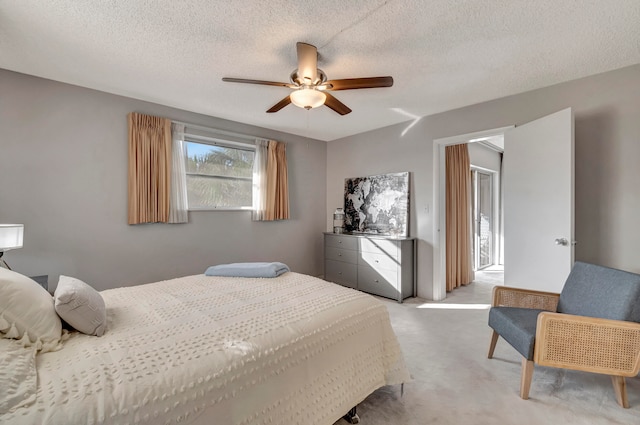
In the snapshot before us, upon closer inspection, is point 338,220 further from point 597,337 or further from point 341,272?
point 597,337

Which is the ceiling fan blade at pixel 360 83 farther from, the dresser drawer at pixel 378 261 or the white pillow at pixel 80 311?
the dresser drawer at pixel 378 261

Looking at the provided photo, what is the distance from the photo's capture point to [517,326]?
1.95m

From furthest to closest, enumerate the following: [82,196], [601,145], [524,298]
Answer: [82,196]
[601,145]
[524,298]

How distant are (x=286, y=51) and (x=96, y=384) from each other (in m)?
Answer: 2.26

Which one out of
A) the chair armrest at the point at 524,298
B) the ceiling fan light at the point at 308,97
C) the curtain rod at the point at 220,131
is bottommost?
the chair armrest at the point at 524,298

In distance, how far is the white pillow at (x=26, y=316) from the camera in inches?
44.5

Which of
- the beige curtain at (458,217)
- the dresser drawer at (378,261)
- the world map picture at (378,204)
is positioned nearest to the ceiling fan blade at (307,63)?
the world map picture at (378,204)

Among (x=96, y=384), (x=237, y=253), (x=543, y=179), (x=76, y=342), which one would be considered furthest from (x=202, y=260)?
(x=543, y=179)

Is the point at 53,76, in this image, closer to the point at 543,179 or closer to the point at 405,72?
the point at 405,72

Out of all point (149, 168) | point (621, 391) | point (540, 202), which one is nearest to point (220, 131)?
point (149, 168)

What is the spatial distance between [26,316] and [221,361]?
853mm

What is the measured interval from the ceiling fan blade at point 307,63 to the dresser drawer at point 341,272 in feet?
9.61

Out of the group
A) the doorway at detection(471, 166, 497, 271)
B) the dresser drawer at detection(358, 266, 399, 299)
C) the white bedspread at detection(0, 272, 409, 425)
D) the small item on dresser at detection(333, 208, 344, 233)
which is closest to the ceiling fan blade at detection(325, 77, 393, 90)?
the white bedspread at detection(0, 272, 409, 425)

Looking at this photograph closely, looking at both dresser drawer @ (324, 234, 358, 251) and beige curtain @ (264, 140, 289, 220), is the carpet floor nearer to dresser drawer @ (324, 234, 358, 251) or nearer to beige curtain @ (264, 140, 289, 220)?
dresser drawer @ (324, 234, 358, 251)
